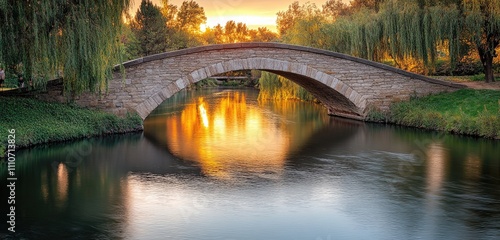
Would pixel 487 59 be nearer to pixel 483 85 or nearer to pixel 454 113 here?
pixel 483 85

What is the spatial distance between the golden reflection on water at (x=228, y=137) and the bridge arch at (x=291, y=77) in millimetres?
1308

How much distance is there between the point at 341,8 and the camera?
187 ft

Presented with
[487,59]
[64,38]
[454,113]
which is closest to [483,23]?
[487,59]

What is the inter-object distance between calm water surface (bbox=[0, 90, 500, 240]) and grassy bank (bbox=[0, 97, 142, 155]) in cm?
35

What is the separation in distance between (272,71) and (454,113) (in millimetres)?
6005

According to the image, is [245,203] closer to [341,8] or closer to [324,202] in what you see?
[324,202]

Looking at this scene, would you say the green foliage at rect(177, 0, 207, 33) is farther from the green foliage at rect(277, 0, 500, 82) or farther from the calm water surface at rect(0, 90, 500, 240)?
the calm water surface at rect(0, 90, 500, 240)

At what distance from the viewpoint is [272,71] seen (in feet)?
67.8

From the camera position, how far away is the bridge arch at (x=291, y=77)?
60.7ft

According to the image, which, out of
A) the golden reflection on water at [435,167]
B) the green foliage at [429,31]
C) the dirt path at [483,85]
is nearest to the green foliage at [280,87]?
the green foliage at [429,31]

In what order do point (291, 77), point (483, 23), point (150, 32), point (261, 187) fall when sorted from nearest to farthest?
point (261, 187) < point (483, 23) < point (291, 77) < point (150, 32)

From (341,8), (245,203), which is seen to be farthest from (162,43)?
(245,203)

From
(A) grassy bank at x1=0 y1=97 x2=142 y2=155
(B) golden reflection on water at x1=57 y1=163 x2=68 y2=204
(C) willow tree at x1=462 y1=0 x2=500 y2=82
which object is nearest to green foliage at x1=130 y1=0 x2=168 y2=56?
(A) grassy bank at x1=0 y1=97 x2=142 y2=155

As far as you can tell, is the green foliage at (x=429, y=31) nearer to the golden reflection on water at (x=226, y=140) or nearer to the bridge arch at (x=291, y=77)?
the bridge arch at (x=291, y=77)
